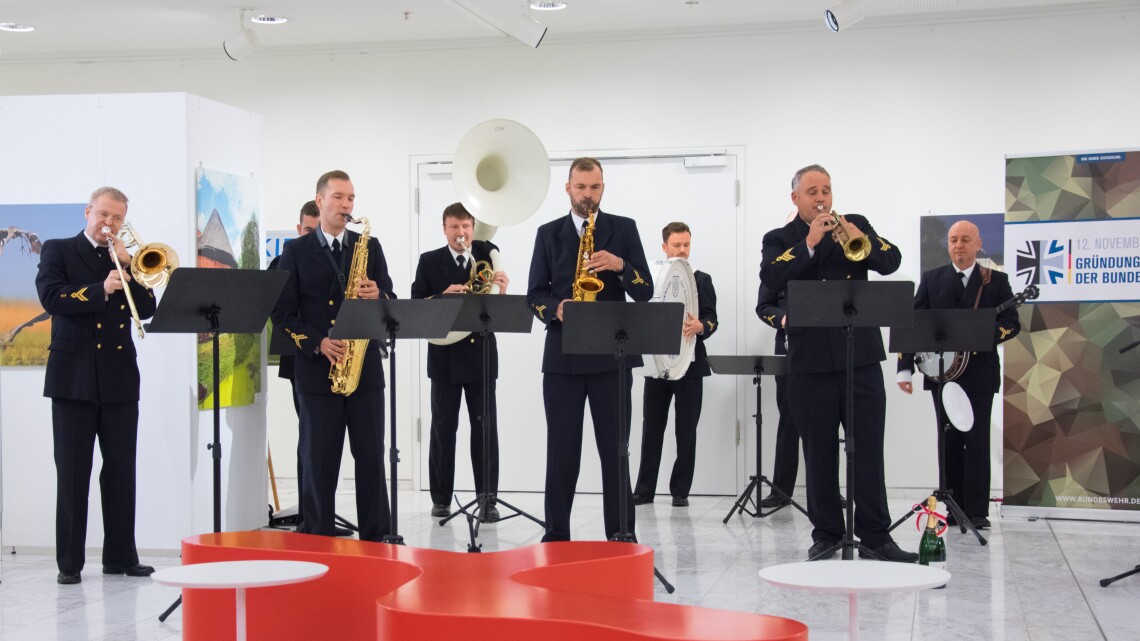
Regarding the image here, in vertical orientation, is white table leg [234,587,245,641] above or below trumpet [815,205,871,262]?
below

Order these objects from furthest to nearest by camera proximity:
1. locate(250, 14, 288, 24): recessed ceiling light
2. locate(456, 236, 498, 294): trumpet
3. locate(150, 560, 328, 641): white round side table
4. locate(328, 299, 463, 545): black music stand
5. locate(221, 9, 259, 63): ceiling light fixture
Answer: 1. locate(250, 14, 288, 24): recessed ceiling light
2. locate(221, 9, 259, 63): ceiling light fixture
3. locate(456, 236, 498, 294): trumpet
4. locate(328, 299, 463, 545): black music stand
5. locate(150, 560, 328, 641): white round side table

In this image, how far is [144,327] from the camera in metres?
5.18

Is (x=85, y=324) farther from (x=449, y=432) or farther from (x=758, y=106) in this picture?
(x=758, y=106)

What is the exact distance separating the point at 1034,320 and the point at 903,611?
2.88m

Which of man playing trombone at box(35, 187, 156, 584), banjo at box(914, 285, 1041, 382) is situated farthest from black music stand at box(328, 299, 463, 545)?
banjo at box(914, 285, 1041, 382)

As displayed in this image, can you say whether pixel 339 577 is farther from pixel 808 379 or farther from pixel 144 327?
pixel 808 379

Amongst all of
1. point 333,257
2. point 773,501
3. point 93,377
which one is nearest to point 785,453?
point 773,501

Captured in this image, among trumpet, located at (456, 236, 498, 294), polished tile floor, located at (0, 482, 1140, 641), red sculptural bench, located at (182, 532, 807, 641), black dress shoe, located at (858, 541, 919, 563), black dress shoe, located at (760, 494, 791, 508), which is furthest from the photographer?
black dress shoe, located at (760, 494, 791, 508)

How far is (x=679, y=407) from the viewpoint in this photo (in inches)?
299

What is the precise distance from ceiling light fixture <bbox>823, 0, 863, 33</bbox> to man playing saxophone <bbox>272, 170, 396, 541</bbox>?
117 inches

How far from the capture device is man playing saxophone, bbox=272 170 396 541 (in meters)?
5.34

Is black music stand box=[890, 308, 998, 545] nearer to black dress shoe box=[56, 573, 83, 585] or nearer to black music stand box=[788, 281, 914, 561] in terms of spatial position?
black music stand box=[788, 281, 914, 561]

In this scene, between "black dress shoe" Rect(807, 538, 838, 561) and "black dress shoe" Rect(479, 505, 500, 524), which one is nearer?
"black dress shoe" Rect(807, 538, 838, 561)

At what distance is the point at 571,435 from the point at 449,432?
6.41 ft
